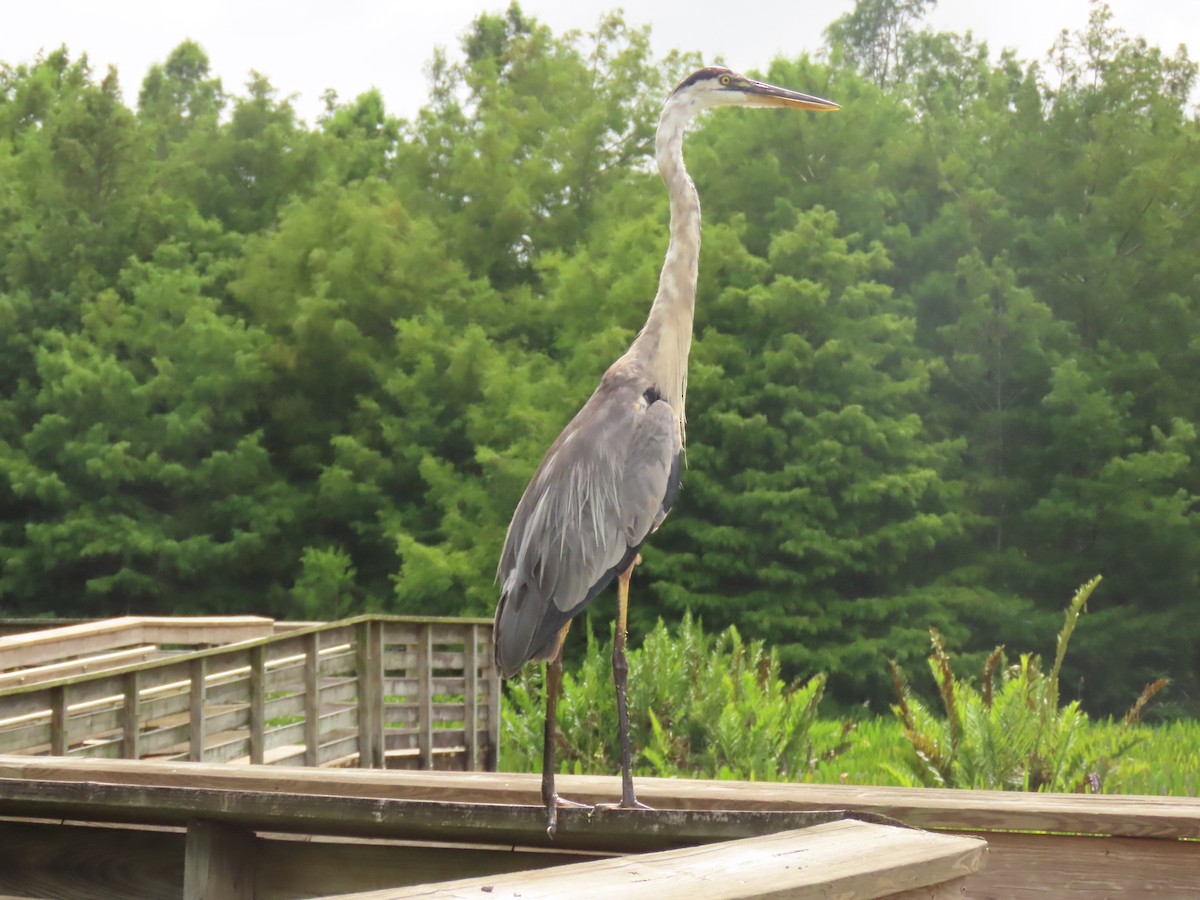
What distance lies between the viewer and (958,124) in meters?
28.3

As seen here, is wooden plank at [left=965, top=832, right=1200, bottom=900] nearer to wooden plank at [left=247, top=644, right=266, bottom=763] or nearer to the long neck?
the long neck

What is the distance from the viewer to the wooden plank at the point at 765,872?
175cm

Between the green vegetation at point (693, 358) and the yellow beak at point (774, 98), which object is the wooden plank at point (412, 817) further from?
the green vegetation at point (693, 358)

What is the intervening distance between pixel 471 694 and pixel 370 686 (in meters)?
1.46

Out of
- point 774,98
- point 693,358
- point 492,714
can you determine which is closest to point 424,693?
point 492,714

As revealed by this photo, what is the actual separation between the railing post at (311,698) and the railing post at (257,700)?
2.23ft

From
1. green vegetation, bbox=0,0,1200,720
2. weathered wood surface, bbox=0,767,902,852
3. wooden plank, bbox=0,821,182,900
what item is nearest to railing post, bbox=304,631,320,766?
wooden plank, bbox=0,821,182,900

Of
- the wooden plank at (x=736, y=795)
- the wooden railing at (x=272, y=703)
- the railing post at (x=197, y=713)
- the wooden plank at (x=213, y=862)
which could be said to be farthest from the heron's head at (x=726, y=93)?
the railing post at (x=197, y=713)

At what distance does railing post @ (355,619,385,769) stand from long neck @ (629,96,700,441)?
6551 mm

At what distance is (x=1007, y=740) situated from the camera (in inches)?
288

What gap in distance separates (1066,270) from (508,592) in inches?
925

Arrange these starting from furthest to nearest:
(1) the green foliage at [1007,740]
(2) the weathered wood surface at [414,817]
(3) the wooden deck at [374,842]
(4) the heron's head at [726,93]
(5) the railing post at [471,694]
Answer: (5) the railing post at [471,694] → (1) the green foliage at [1007,740] → (4) the heron's head at [726,93] → (2) the weathered wood surface at [414,817] → (3) the wooden deck at [374,842]

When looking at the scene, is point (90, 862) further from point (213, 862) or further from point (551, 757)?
point (551, 757)

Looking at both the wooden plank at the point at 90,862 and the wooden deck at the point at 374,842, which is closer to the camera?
the wooden deck at the point at 374,842
